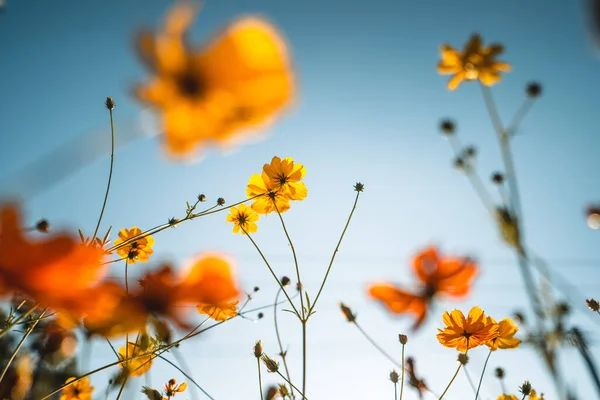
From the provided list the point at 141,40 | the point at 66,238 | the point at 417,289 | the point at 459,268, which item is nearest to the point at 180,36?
the point at 141,40

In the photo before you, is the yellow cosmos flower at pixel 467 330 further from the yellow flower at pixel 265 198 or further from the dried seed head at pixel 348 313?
the yellow flower at pixel 265 198

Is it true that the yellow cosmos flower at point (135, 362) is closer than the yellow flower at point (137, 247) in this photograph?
Yes

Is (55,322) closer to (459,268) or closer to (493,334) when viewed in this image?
(459,268)

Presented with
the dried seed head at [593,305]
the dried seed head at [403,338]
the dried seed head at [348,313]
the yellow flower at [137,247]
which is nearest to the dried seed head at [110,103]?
the yellow flower at [137,247]

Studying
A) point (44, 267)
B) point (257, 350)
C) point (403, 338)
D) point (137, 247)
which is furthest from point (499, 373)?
point (44, 267)

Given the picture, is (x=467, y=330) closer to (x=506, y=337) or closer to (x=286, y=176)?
(x=506, y=337)

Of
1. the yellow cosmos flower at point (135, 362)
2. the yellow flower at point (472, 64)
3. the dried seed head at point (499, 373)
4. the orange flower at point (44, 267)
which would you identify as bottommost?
the yellow cosmos flower at point (135, 362)
